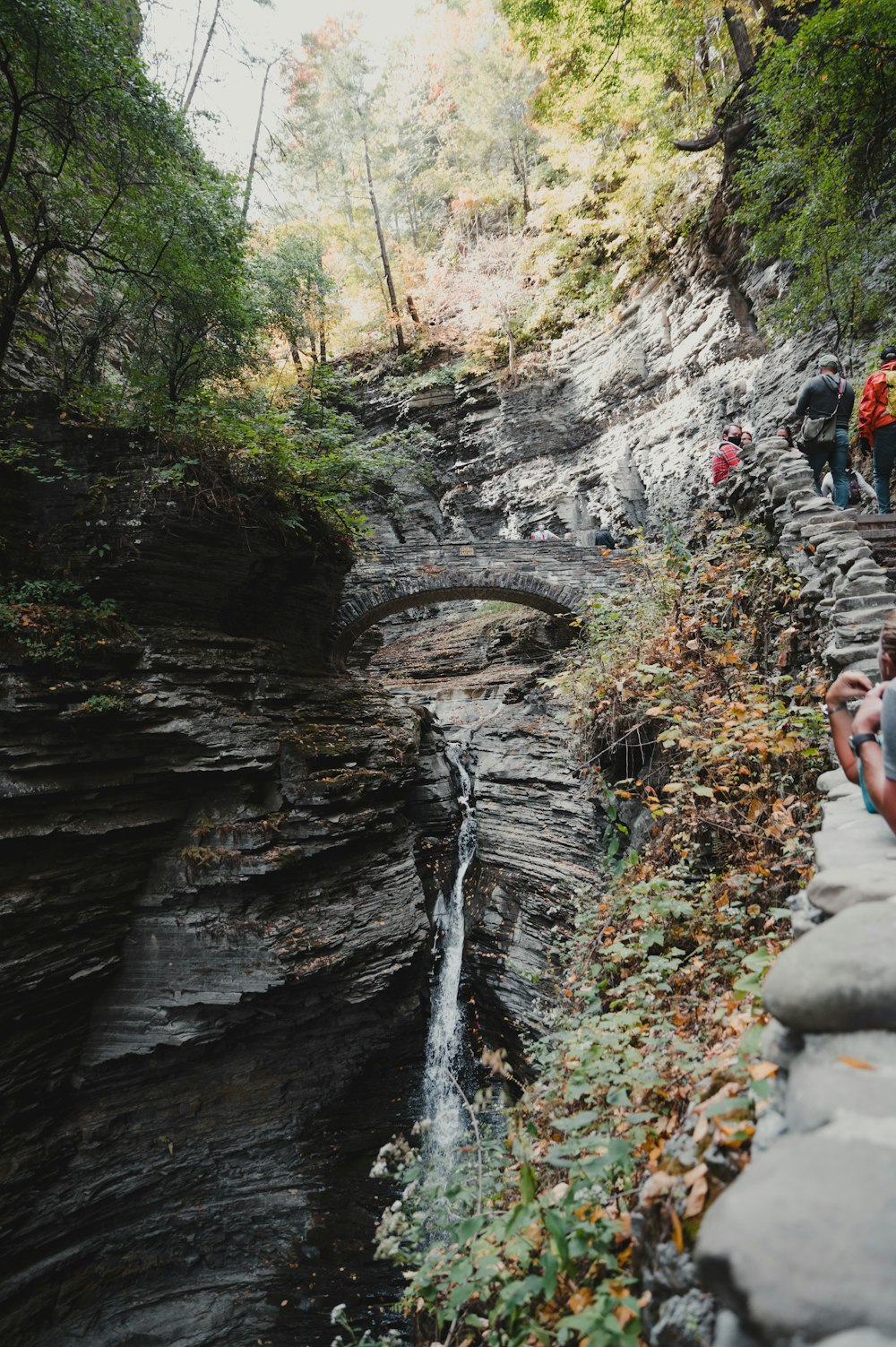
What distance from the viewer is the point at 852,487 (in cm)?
738

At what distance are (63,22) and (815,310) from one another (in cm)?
1085

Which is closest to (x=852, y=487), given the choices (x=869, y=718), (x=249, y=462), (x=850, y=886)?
(x=869, y=718)

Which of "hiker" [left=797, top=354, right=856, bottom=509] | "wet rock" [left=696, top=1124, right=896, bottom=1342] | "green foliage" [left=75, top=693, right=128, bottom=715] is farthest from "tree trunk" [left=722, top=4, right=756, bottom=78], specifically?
"wet rock" [left=696, top=1124, right=896, bottom=1342]

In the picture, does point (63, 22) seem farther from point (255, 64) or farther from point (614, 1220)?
point (614, 1220)

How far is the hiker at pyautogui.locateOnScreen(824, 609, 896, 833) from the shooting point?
2096 mm

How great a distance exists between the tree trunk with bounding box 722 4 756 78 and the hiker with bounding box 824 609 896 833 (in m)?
15.3

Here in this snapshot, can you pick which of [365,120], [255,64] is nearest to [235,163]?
[255,64]

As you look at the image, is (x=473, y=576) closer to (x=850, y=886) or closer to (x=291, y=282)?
(x=291, y=282)

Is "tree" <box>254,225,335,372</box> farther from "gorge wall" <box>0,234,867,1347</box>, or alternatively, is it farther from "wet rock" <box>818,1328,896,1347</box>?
"wet rock" <box>818,1328,896,1347</box>

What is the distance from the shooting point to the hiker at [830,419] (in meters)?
6.21

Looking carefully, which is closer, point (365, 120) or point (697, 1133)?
point (697, 1133)

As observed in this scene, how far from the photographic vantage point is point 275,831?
7.14m

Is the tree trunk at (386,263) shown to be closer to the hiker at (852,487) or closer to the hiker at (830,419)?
the hiker at (852,487)

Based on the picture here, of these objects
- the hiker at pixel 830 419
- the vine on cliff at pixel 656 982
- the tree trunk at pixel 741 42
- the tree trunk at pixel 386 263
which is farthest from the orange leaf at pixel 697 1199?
the tree trunk at pixel 386 263
